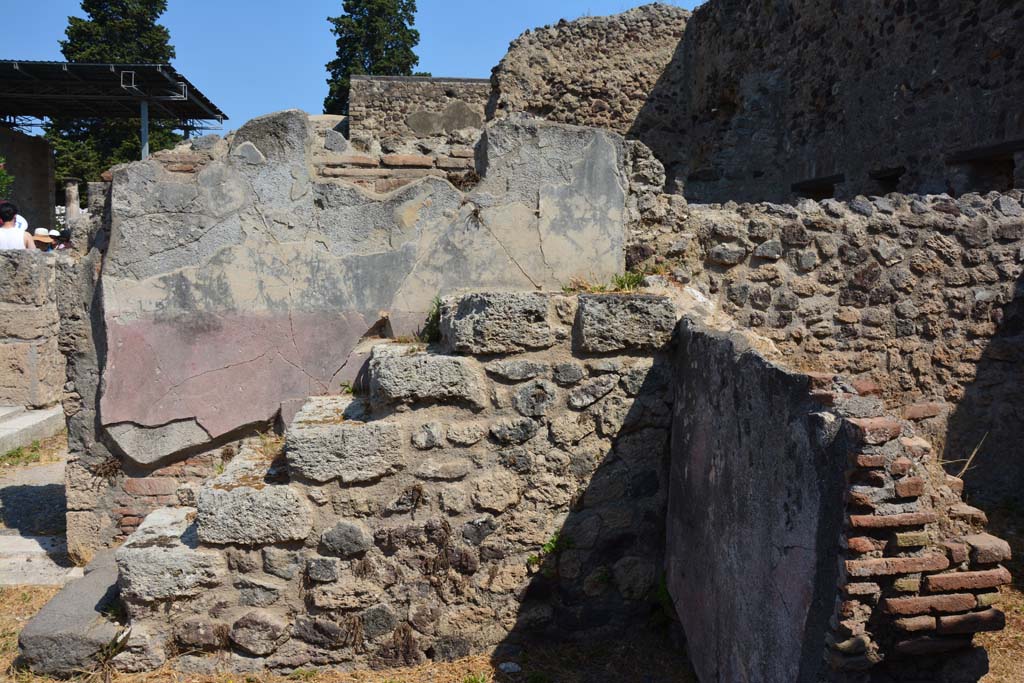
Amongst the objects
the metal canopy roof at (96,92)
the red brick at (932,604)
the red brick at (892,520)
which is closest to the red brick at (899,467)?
the red brick at (892,520)

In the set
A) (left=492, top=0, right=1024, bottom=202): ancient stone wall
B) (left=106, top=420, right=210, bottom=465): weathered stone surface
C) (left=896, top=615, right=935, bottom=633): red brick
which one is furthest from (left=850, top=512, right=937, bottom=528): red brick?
(left=492, top=0, right=1024, bottom=202): ancient stone wall

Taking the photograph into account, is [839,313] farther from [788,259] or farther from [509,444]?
[509,444]

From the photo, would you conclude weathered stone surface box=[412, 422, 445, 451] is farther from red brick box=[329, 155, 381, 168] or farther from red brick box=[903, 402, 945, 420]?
red brick box=[903, 402, 945, 420]

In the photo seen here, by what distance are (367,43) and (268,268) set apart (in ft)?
110

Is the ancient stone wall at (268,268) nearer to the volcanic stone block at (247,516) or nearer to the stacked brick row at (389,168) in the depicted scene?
the stacked brick row at (389,168)

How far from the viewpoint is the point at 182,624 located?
10.9 feet

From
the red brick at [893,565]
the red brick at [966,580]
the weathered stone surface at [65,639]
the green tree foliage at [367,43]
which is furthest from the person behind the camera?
the green tree foliage at [367,43]

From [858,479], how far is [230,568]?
8.04 ft

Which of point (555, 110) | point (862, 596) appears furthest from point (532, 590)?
point (555, 110)

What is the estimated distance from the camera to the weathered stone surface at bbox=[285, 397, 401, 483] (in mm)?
3326

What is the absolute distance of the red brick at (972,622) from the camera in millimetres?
2225

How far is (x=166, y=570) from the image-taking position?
10.7 ft

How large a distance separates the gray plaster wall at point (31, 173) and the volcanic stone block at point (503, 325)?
22006mm

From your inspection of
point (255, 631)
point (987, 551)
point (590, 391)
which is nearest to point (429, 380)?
point (590, 391)
